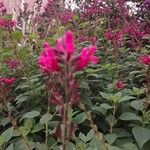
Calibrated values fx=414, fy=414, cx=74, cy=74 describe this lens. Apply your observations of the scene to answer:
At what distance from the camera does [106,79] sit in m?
3.61

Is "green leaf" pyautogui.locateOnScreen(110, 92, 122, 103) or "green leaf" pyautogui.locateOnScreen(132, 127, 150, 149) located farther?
"green leaf" pyautogui.locateOnScreen(110, 92, 122, 103)

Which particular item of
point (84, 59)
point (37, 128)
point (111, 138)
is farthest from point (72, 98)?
point (37, 128)

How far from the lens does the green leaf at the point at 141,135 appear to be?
271 centimetres

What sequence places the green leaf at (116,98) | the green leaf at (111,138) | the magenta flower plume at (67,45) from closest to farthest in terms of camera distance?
the magenta flower plume at (67,45)
the green leaf at (111,138)
the green leaf at (116,98)

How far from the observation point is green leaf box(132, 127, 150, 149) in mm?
2711

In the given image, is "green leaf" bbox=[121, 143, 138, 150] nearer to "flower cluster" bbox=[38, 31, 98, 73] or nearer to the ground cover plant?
the ground cover plant

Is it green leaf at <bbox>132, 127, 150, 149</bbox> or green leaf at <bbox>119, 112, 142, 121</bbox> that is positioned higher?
green leaf at <bbox>119, 112, 142, 121</bbox>

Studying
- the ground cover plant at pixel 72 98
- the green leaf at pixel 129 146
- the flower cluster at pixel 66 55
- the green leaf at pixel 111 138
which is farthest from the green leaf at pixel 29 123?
the flower cluster at pixel 66 55

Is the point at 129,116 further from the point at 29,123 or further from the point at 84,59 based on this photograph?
the point at 84,59

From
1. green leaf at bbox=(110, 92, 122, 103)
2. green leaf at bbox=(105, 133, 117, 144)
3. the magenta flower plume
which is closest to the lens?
the magenta flower plume

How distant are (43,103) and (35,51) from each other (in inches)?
60.6

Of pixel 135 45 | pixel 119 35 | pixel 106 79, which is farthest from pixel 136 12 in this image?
pixel 106 79

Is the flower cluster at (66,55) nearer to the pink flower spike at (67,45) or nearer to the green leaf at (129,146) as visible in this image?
the pink flower spike at (67,45)

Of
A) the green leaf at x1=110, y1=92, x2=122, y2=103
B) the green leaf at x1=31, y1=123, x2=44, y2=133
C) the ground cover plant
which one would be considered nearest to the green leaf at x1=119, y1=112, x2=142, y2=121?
the ground cover plant
